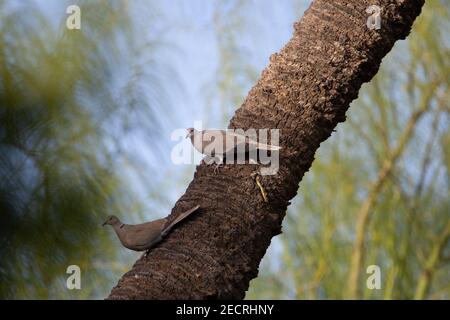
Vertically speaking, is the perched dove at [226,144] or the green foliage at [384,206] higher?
the green foliage at [384,206]

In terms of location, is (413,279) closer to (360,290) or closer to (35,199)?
(360,290)

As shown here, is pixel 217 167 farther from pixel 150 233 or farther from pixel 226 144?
pixel 150 233

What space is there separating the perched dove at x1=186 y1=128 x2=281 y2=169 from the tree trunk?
5cm

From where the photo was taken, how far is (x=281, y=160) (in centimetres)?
254

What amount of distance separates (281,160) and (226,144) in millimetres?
186

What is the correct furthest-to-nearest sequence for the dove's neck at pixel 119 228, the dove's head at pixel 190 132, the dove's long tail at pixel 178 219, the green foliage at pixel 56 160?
the green foliage at pixel 56 160, the dove's neck at pixel 119 228, the dove's head at pixel 190 132, the dove's long tail at pixel 178 219

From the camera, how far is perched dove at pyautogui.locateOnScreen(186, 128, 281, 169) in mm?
2496

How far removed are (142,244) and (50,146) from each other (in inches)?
107

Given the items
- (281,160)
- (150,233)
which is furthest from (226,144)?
(150,233)

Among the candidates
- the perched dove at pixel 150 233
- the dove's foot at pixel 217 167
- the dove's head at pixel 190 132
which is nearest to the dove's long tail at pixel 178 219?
the perched dove at pixel 150 233

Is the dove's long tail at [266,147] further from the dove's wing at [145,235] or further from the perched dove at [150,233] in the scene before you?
the dove's wing at [145,235]

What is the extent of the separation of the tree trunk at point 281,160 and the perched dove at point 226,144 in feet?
0.18

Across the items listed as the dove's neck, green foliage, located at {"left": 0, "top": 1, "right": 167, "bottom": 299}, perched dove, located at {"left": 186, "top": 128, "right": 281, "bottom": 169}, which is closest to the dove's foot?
perched dove, located at {"left": 186, "top": 128, "right": 281, "bottom": 169}

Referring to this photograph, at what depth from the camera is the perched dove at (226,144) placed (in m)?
2.50
